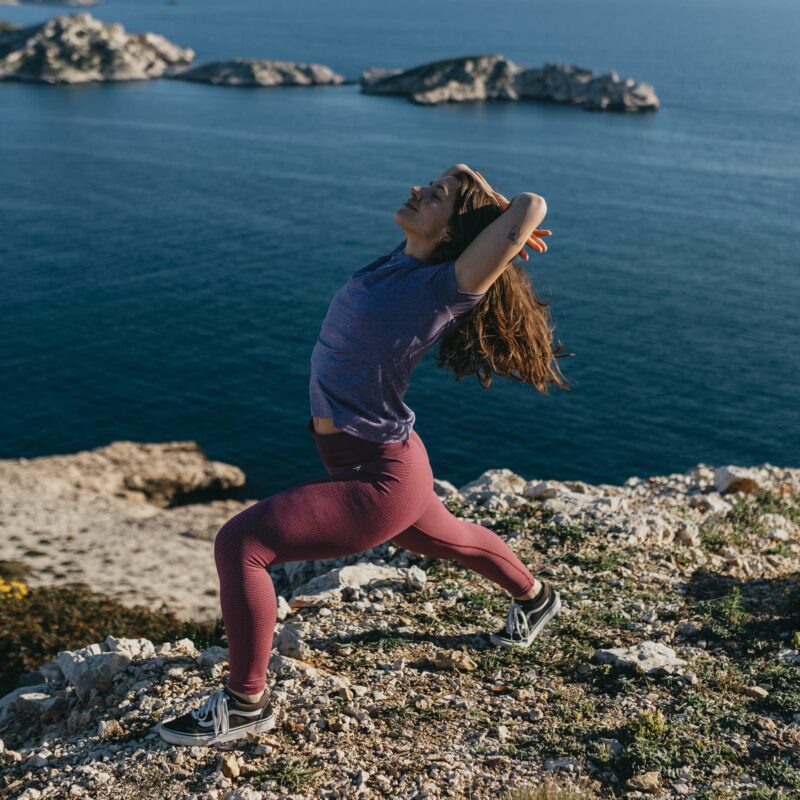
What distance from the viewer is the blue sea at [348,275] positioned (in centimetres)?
3909

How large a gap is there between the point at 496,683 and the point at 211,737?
212cm


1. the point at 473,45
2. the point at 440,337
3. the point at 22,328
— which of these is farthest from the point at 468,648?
the point at 473,45

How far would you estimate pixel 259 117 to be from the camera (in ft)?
362

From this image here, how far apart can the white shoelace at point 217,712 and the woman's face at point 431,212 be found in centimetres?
297

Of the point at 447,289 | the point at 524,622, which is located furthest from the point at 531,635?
the point at 447,289

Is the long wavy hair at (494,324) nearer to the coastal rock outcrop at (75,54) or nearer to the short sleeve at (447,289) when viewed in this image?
the short sleeve at (447,289)

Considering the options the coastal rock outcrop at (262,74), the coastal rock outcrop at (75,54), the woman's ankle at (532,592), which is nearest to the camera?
the woman's ankle at (532,592)

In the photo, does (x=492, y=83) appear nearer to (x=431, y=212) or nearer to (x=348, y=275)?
(x=348, y=275)

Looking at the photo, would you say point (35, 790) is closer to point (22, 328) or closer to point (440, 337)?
point (440, 337)

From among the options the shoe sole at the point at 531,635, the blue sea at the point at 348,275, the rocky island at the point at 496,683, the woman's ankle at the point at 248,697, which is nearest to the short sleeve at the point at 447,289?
the woman's ankle at the point at 248,697

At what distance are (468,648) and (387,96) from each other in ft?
436

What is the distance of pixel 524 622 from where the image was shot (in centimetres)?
702

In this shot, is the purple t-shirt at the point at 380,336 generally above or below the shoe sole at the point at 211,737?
above

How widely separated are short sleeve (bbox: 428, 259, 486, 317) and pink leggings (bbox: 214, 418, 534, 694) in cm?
85
